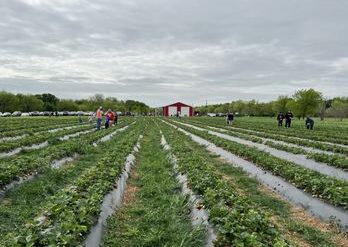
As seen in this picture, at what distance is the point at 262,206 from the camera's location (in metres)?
9.77

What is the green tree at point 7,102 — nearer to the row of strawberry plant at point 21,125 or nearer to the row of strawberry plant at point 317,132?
the row of strawberry plant at point 21,125

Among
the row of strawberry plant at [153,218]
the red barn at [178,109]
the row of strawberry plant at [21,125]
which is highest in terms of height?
the red barn at [178,109]

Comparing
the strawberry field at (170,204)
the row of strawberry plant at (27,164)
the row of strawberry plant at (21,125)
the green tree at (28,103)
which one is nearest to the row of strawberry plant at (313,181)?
the strawberry field at (170,204)

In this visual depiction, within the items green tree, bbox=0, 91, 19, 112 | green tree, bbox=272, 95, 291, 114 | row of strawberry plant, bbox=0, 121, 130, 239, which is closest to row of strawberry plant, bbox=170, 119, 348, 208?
row of strawberry plant, bbox=0, 121, 130, 239

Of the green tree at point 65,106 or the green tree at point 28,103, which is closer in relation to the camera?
the green tree at point 28,103

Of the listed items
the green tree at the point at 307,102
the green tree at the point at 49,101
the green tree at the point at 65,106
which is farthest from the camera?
the green tree at the point at 65,106

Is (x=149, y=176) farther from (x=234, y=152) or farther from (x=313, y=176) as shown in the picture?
(x=234, y=152)

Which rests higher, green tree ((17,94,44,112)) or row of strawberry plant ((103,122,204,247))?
green tree ((17,94,44,112))

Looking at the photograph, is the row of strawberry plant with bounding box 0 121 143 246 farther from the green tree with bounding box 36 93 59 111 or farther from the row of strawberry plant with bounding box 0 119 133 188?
the green tree with bounding box 36 93 59 111

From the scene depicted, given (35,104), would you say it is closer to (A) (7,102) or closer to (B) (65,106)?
(A) (7,102)

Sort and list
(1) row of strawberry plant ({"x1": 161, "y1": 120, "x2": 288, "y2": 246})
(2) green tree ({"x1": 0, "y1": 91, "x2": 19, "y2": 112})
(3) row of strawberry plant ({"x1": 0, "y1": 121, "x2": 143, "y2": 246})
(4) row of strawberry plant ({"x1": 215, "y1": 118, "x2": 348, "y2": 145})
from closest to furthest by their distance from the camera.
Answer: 1. (3) row of strawberry plant ({"x1": 0, "y1": 121, "x2": 143, "y2": 246})
2. (1) row of strawberry plant ({"x1": 161, "y1": 120, "x2": 288, "y2": 246})
3. (4) row of strawberry plant ({"x1": 215, "y1": 118, "x2": 348, "y2": 145})
4. (2) green tree ({"x1": 0, "y1": 91, "x2": 19, "y2": 112})

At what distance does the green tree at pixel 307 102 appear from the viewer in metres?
89.4

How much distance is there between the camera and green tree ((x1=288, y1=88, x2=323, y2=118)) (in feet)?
293

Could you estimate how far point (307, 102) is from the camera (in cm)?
8962
